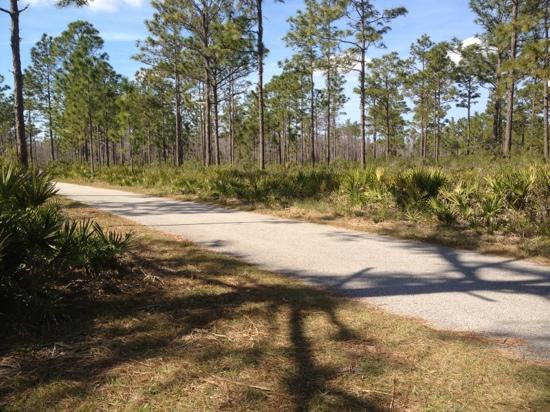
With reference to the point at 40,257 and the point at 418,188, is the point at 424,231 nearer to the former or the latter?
the point at 418,188

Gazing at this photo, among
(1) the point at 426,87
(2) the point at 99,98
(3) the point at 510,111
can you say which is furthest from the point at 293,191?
(1) the point at 426,87

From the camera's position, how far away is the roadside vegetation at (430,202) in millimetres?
8133

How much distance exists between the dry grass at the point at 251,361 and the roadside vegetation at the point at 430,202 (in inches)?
170

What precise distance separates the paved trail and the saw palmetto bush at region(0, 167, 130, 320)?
2.47 metres

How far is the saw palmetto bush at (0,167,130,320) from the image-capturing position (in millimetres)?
4223

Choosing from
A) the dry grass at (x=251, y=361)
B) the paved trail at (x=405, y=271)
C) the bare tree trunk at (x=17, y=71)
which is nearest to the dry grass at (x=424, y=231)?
the paved trail at (x=405, y=271)

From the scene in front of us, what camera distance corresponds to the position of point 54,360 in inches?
138

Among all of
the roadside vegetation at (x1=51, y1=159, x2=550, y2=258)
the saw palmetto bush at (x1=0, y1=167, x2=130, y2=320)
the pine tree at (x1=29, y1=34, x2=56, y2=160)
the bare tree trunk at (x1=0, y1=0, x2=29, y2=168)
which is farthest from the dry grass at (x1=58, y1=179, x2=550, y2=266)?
the pine tree at (x1=29, y1=34, x2=56, y2=160)

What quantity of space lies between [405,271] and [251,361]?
3.39 meters

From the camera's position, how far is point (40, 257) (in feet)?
15.3

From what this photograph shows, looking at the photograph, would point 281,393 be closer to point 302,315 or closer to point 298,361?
point 298,361

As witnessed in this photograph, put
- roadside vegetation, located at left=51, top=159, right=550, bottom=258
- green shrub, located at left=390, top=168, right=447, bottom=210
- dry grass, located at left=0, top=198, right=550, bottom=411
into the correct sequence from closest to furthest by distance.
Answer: dry grass, located at left=0, top=198, right=550, bottom=411 → roadside vegetation, located at left=51, top=159, right=550, bottom=258 → green shrub, located at left=390, top=168, right=447, bottom=210

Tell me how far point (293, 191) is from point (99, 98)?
2414 centimetres

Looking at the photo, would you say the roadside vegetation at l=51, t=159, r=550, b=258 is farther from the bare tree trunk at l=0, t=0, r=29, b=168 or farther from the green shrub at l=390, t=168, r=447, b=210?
the bare tree trunk at l=0, t=0, r=29, b=168
